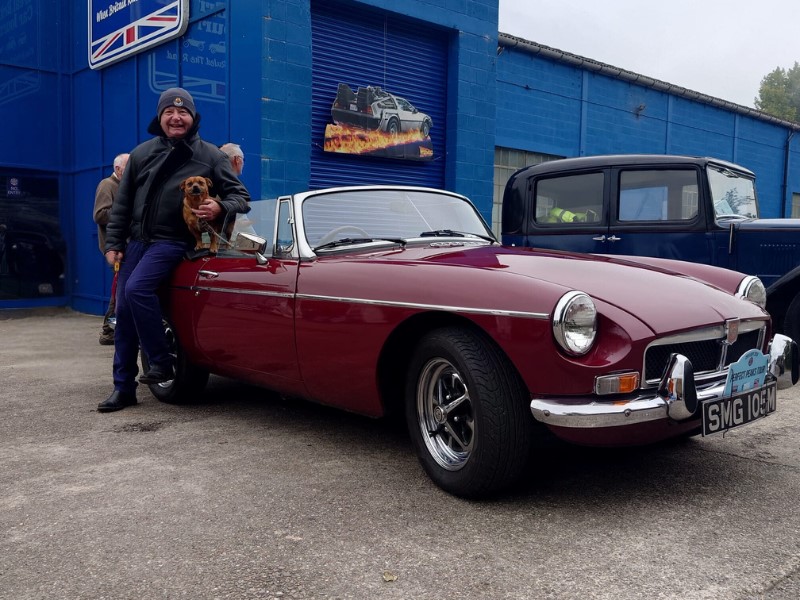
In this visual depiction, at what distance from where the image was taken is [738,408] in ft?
9.26

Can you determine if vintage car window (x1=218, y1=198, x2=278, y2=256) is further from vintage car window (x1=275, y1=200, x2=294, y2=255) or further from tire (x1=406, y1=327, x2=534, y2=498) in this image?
tire (x1=406, y1=327, x2=534, y2=498)

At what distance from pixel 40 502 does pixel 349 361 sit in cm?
132

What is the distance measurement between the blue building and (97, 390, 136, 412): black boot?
12.1 ft

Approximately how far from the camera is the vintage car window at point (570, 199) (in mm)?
6309

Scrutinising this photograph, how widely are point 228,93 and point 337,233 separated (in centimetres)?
483

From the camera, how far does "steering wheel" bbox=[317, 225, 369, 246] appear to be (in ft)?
12.5

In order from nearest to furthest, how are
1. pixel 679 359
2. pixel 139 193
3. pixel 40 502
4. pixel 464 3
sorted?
pixel 679 359
pixel 40 502
pixel 139 193
pixel 464 3

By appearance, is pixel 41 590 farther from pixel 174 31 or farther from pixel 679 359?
pixel 174 31

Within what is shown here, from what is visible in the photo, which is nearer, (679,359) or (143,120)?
(679,359)

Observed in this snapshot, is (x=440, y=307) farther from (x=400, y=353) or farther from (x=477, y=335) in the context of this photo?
(x=400, y=353)

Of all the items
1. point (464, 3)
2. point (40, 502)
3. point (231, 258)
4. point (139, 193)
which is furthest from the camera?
point (464, 3)

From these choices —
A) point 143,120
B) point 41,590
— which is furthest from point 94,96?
point 41,590

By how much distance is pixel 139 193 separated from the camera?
4559mm

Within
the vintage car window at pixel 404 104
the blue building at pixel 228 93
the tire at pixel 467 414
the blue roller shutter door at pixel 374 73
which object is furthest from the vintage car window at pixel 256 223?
the vintage car window at pixel 404 104
